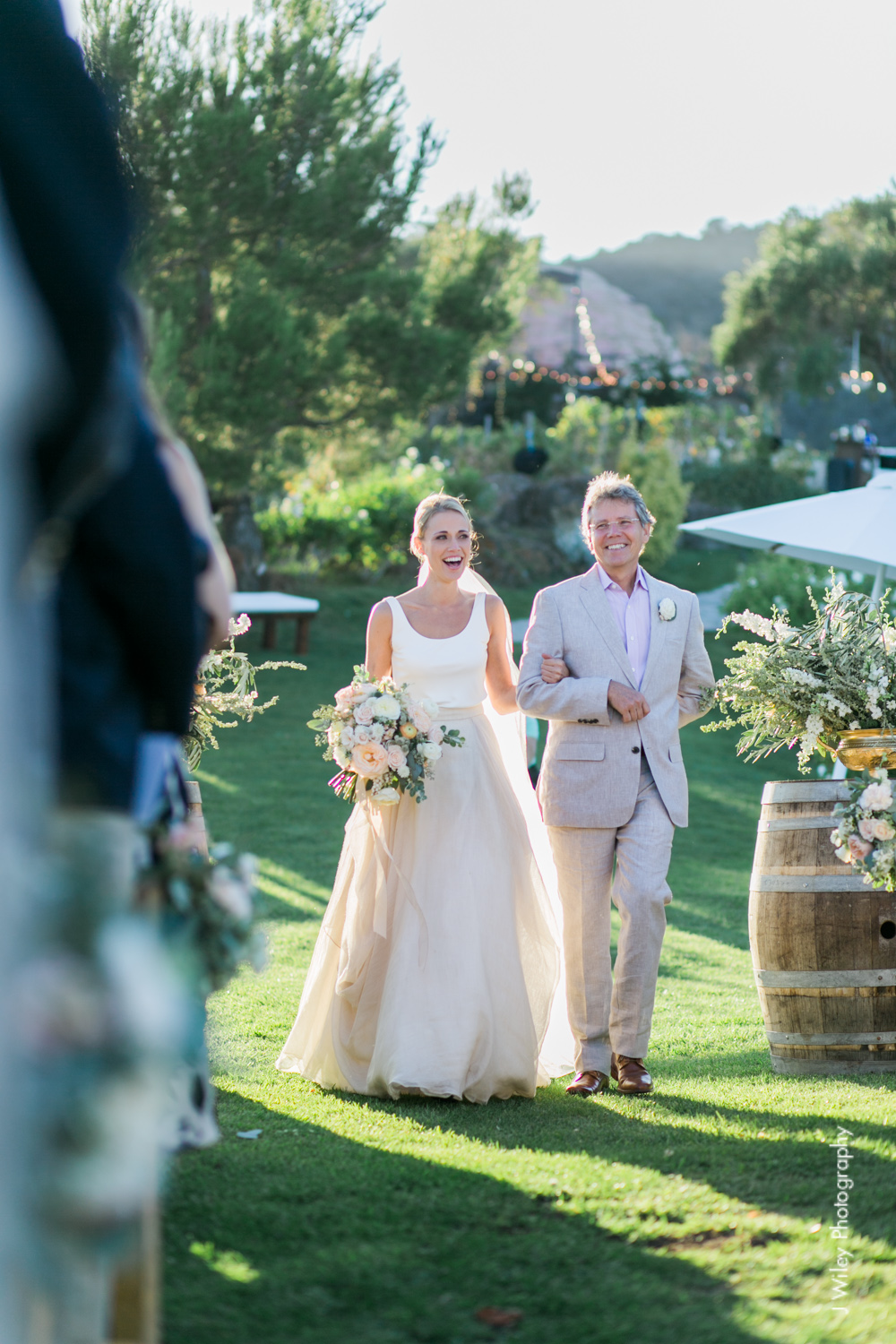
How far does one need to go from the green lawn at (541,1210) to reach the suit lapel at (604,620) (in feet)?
5.44

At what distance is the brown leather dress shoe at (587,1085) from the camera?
509 cm

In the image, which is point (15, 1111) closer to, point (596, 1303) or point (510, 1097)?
point (596, 1303)

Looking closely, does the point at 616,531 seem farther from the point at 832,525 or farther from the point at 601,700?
the point at 832,525

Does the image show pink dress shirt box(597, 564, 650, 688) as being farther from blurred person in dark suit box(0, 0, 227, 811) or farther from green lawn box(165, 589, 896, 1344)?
blurred person in dark suit box(0, 0, 227, 811)

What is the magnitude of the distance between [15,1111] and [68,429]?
844 mm

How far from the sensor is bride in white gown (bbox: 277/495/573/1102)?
4.93 metres

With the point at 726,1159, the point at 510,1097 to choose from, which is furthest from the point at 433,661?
the point at 726,1159

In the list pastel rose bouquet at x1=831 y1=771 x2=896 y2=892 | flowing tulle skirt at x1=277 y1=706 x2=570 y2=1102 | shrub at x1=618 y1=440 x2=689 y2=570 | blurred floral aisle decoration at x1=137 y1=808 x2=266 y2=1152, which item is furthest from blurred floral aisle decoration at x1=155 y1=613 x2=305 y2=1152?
shrub at x1=618 y1=440 x2=689 y2=570

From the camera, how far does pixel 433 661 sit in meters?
5.52

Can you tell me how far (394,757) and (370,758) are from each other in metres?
0.09

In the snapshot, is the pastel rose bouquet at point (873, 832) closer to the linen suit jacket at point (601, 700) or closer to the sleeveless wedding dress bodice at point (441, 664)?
the linen suit jacket at point (601, 700)

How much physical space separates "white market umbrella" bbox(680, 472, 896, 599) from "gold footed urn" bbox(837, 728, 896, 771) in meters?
2.87

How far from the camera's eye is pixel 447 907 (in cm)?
509

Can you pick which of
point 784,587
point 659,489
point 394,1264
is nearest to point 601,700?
point 394,1264
